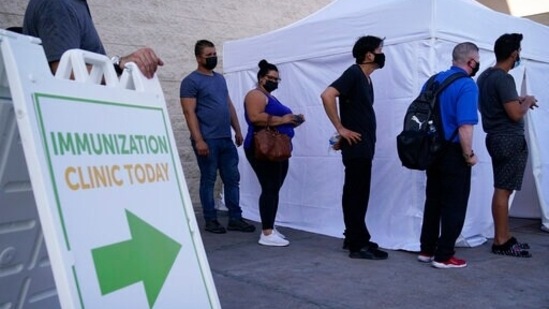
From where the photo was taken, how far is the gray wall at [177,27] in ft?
20.9

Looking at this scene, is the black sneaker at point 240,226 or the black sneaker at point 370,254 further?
the black sneaker at point 240,226

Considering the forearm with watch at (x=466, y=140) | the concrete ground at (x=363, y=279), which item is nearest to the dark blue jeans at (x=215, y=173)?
the concrete ground at (x=363, y=279)

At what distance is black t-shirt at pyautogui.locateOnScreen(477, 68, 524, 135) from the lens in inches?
182

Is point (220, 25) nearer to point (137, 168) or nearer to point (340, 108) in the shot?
point (340, 108)

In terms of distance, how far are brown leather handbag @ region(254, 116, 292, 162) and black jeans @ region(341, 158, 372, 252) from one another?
2.00 ft

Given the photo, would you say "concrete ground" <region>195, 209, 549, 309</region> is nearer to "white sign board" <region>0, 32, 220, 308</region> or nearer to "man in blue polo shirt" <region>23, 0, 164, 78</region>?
"white sign board" <region>0, 32, 220, 308</region>

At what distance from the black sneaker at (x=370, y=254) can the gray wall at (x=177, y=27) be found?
2.60 m

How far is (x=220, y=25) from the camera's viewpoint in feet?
24.3

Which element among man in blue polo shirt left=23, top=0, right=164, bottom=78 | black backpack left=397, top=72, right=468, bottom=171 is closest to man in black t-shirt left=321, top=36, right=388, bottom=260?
black backpack left=397, top=72, right=468, bottom=171

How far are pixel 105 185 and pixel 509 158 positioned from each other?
3.80m

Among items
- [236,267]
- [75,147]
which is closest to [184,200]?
[75,147]

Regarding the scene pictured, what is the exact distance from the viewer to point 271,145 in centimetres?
487

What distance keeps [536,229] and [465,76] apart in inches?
108

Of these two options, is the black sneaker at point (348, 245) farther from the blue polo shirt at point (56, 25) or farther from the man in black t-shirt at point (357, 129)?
the blue polo shirt at point (56, 25)
